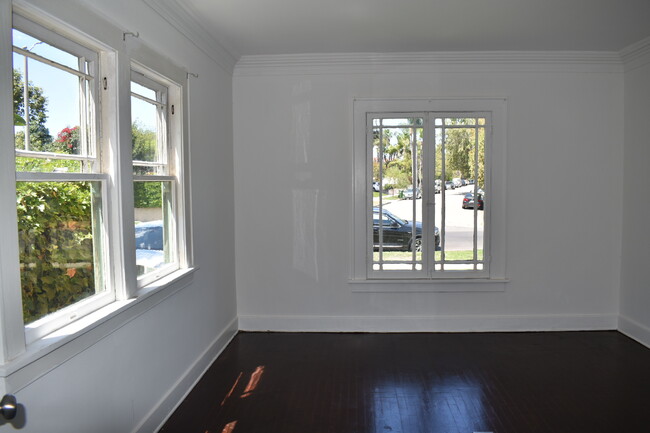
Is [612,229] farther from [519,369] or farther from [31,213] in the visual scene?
[31,213]

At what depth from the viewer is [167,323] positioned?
336 cm

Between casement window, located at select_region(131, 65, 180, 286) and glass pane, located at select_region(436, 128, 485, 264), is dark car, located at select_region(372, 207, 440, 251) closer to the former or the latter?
glass pane, located at select_region(436, 128, 485, 264)

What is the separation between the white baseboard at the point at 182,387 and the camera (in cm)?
304

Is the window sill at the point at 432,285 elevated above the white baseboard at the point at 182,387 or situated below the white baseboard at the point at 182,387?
above

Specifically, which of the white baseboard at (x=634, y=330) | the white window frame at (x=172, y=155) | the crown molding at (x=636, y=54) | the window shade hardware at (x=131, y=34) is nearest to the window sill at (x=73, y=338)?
the white window frame at (x=172, y=155)

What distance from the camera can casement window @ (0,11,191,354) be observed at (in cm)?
204

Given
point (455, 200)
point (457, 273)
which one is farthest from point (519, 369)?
point (455, 200)

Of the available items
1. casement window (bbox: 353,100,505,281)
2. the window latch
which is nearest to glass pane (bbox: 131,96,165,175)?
the window latch

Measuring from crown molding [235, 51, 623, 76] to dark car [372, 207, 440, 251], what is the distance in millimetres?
1460

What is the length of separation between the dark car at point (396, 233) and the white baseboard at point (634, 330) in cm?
195

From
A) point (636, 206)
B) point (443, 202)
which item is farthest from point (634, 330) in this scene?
point (443, 202)

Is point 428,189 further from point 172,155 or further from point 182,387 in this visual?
point 182,387

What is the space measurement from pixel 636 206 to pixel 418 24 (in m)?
2.75

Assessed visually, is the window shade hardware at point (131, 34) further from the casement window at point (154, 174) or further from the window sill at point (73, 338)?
the window sill at point (73, 338)
